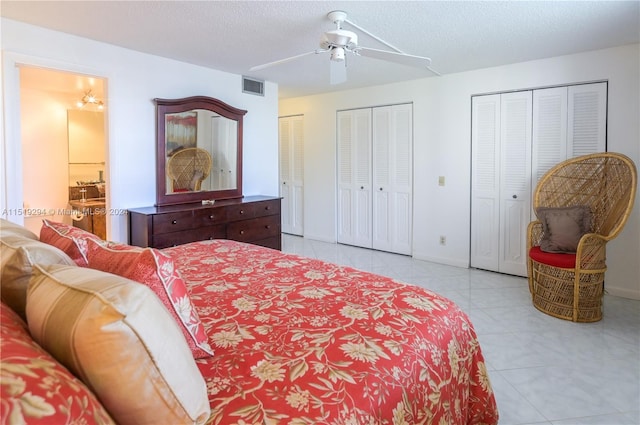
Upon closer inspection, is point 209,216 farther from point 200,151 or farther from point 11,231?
point 11,231

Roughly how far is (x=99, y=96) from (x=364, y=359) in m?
5.76

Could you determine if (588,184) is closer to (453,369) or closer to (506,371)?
(506,371)

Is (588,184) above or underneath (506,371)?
above

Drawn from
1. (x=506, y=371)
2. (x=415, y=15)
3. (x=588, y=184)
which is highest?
(x=415, y=15)

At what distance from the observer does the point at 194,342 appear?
1.12m

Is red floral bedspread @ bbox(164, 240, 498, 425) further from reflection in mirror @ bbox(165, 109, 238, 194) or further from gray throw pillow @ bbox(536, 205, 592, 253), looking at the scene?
reflection in mirror @ bbox(165, 109, 238, 194)

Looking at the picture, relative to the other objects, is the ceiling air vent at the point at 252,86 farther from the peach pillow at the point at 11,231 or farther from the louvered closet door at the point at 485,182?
the peach pillow at the point at 11,231

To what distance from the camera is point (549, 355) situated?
101 inches

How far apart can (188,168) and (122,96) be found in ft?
3.10

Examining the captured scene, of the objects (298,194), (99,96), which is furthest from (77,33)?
(298,194)

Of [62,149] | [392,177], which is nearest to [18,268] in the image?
[392,177]

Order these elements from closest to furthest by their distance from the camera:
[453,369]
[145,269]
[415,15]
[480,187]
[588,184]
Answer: [145,269], [453,369], [415,15], [588,184], [480,187]

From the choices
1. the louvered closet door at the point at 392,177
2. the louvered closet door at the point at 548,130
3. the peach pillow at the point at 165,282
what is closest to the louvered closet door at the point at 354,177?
the louvered closet door at the point at 392,177

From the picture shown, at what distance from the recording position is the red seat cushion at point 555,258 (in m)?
3.14
